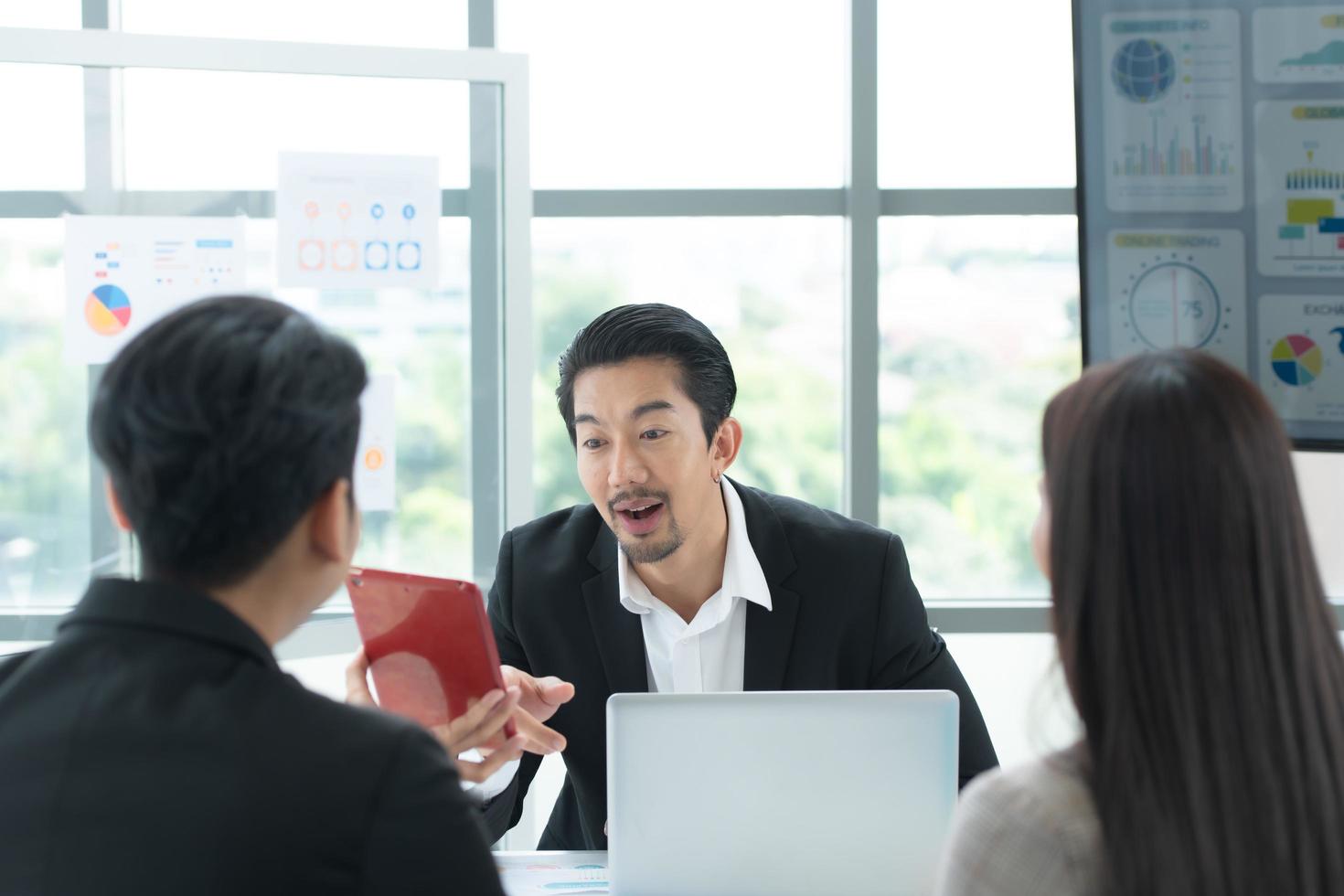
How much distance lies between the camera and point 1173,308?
6.87 ft

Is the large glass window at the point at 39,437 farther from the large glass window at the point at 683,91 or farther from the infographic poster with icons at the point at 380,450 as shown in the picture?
the large glass window at the point at 683,91

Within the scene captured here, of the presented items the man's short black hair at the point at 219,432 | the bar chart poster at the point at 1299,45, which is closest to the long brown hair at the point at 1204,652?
the man's short black hair at the point at 219,432

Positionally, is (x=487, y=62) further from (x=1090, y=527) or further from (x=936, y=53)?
(x=1090, y=527)

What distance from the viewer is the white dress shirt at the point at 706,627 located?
7.16ft

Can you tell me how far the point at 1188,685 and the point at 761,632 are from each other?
1.26 metres

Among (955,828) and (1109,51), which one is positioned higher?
(1109,51)

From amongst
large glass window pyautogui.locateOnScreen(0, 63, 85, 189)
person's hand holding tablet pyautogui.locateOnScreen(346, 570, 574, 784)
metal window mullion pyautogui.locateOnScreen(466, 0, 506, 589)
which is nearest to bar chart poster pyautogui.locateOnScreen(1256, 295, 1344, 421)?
person's hand holding tablet pyautogui.locateOnScreen(346, 570, 574, 784)

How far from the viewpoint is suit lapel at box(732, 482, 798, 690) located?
2145mm

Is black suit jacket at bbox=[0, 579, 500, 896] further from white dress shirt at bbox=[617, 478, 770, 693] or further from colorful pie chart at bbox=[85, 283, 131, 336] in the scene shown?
colorful pie chart at bbox=[85, 283, 131, 336]

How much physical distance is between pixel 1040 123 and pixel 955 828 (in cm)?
321

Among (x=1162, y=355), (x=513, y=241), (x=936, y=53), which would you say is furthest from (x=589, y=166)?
(x=1162, y=355)

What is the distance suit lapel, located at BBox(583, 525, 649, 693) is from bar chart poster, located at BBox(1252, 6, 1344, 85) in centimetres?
141

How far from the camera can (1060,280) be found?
12.6ft

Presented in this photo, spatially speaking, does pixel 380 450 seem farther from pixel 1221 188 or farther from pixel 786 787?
pixel 1221 188
